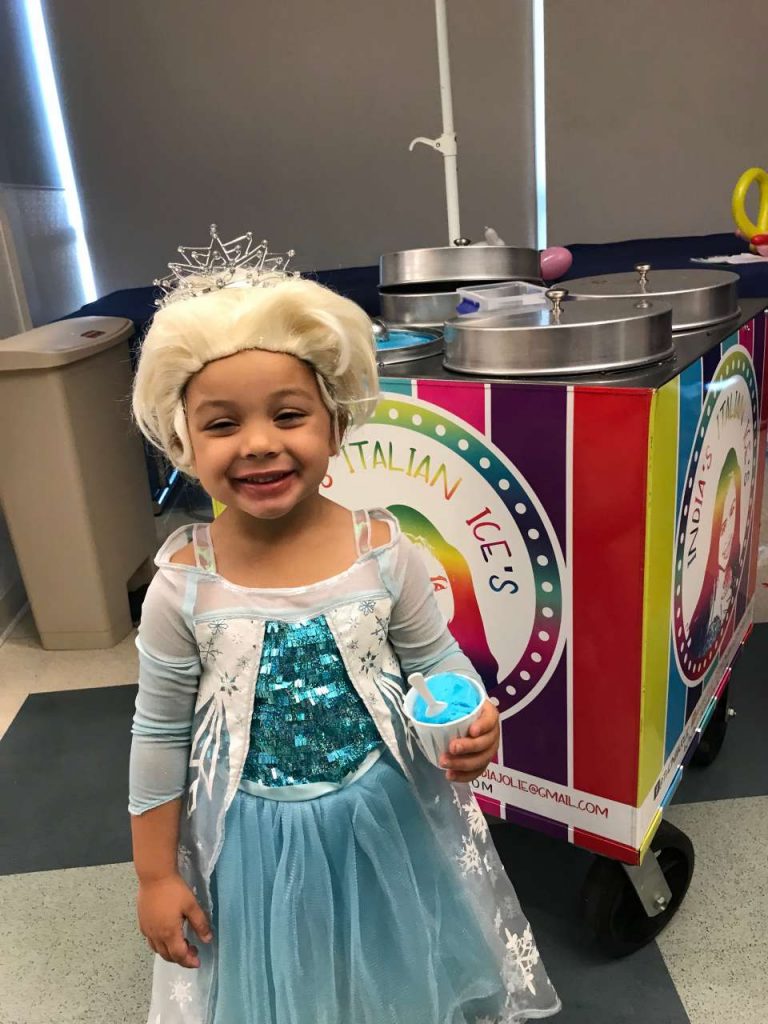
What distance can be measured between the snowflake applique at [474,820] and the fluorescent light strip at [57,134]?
8.84ft

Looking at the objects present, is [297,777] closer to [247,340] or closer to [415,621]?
[415,621]

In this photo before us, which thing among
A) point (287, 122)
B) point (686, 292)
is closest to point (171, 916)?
point (686, 292)

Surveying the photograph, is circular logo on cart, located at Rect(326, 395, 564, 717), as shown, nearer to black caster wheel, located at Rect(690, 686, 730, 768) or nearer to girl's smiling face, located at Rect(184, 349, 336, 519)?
girl's smiling face, located at Rect(184, 349, 336, 519)

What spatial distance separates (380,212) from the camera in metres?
3.00

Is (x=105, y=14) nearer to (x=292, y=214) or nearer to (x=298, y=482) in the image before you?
(x=292, y=214)

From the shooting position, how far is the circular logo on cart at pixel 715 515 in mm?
875

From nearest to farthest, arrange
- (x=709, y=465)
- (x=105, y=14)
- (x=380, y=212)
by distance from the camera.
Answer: (x=709, y=465) → (x=105, y=14) → (x=380, y=212)

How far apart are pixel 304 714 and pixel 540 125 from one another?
109 inches

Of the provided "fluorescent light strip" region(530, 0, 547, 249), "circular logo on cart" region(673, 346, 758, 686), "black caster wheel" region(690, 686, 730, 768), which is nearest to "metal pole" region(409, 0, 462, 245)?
"circular logo on cart" region(673, 346, 758, 686)

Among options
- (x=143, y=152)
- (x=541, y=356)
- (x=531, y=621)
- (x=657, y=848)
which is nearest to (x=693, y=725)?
(x=657, y=848)

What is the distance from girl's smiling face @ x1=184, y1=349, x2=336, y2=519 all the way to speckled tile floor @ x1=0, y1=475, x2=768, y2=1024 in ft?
2.18

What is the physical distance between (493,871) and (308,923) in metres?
0.19

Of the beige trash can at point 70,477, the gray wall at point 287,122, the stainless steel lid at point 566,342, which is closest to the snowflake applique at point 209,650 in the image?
the stainless steel lid at point 566,342

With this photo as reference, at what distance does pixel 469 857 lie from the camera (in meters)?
0.73
